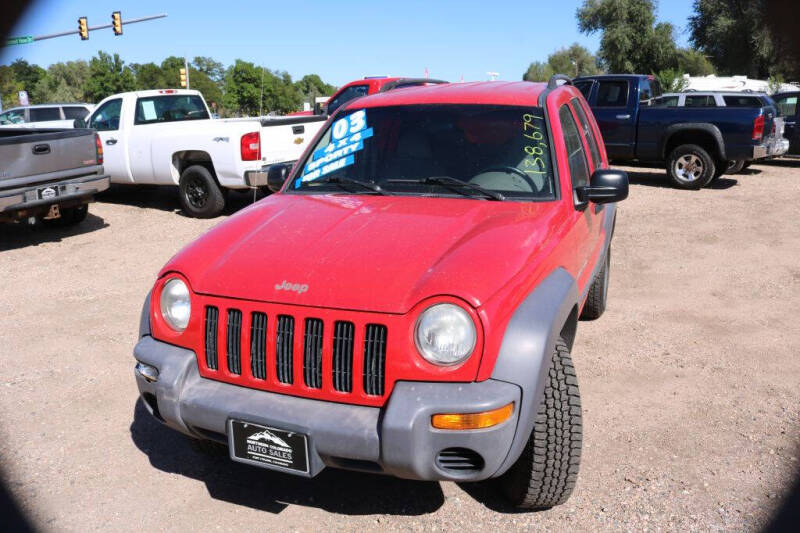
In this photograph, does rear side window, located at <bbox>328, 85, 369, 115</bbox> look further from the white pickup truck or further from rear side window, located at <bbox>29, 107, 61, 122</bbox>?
rear side window, located at <bbox>29, 107, 61, 122</bbox>

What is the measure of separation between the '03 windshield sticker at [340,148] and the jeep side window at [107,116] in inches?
303

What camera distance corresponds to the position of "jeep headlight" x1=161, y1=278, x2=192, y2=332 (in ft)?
10.00

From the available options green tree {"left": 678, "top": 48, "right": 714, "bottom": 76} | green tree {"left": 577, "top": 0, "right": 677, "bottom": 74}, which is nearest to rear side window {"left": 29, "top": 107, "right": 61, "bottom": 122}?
green tree {"left": 577, "top": 0, "right": 677, "bottom": 74}

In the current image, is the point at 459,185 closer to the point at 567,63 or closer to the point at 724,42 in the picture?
the point at 724,42

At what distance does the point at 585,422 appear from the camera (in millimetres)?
3920

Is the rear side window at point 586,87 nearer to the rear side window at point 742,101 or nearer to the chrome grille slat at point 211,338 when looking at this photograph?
the rear side window at point 742,101

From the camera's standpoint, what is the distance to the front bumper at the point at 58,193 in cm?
787

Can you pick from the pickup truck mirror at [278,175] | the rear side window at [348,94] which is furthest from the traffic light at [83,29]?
the pickup truck mirror at [278,175]

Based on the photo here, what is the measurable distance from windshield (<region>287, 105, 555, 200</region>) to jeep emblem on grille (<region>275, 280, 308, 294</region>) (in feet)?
3.56

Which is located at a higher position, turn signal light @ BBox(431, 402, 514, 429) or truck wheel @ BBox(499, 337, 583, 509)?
turn signal light @ BBox(431, 402, 514, 429)

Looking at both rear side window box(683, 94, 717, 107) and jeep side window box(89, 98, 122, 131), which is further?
rear side window box(683, 94, 717, 107)

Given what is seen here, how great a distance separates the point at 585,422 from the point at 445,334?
168 centimetres

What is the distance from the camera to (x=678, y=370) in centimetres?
460

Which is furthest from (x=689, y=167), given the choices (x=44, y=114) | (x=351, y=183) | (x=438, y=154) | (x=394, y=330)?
(x=44, y=114)
